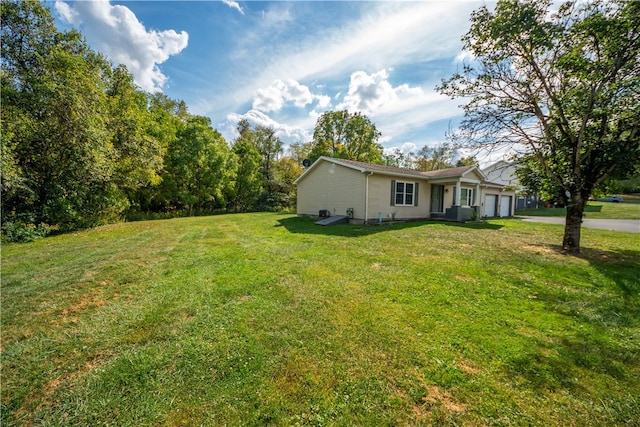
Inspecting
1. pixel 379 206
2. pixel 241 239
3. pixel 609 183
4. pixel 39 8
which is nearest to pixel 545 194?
pixel 609 183

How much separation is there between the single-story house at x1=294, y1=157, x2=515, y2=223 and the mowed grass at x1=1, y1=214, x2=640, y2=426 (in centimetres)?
718

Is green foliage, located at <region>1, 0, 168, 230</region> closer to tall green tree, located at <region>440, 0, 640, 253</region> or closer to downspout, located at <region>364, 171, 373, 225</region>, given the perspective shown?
downspout, located at <region>364, 171, 373, 225</region>

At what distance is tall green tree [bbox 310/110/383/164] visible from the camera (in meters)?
27.9

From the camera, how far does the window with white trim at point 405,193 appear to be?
13.3 meters

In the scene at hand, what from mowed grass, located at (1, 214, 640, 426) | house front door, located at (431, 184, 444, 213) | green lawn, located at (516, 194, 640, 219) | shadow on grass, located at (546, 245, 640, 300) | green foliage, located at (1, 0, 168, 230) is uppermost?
green foliage, located at (1, 0, 168, 230)

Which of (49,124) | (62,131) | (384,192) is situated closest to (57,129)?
(62,131)

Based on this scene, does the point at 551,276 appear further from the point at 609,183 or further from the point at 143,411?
the point at 143,411

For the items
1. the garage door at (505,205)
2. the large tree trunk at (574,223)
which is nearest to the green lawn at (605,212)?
the garage door at (505,205)

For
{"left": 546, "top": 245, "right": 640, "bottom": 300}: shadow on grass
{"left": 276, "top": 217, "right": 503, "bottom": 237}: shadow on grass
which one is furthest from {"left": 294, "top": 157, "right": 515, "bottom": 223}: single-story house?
{"left": 546, "top": 245, "right": 640, "bottom": 300}: shadow on grass

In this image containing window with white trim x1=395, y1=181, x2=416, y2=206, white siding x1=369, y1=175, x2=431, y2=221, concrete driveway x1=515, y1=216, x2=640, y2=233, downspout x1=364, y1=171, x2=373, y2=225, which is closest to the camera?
concrete driveway x1=515, y1=216, x2=640, y2=233

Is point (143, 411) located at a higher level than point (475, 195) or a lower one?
lower

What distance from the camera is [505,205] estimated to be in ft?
65.9

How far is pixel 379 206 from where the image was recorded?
12617mm

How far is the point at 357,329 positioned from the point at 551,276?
4.57m
